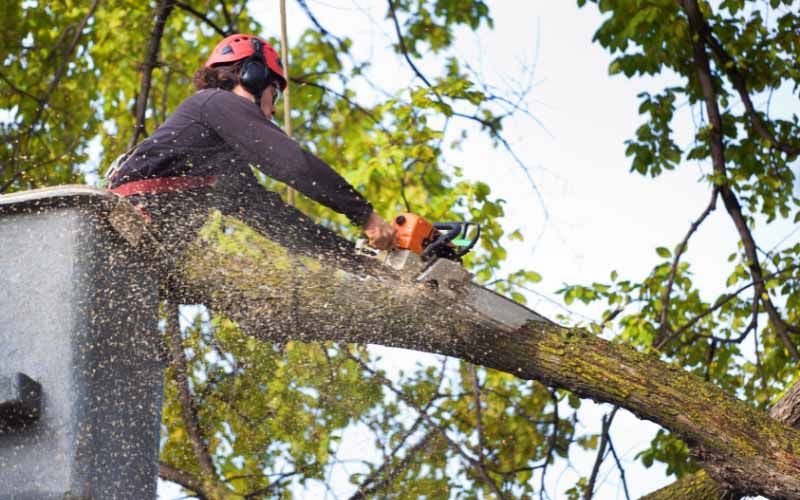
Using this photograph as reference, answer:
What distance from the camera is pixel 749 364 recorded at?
27.8ft

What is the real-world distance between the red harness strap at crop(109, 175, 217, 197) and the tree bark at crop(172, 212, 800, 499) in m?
0.19

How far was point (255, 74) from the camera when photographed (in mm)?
4598

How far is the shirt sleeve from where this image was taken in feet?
13.6

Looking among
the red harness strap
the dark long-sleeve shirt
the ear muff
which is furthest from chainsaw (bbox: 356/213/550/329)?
the ear muff

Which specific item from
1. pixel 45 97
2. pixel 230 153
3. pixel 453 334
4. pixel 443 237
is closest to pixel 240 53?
pixel 230 153

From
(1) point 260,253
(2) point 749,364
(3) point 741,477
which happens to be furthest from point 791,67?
(1) point 260,253

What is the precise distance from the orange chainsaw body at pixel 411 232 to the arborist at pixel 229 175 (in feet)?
0.15

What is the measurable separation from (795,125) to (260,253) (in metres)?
5.25

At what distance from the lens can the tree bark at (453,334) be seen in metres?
4.11

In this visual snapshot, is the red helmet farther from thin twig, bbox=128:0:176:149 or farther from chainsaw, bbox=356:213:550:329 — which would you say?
thin twig, bbox=128:0:176:149

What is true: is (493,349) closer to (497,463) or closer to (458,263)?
(458,263)

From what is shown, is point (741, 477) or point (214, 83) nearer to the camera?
point (741, 477)

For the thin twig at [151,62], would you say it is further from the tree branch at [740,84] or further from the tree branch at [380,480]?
the tree branch at [740,84]

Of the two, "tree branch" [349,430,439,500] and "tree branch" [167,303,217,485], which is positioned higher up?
"tree branch" [167,303,217,485]
